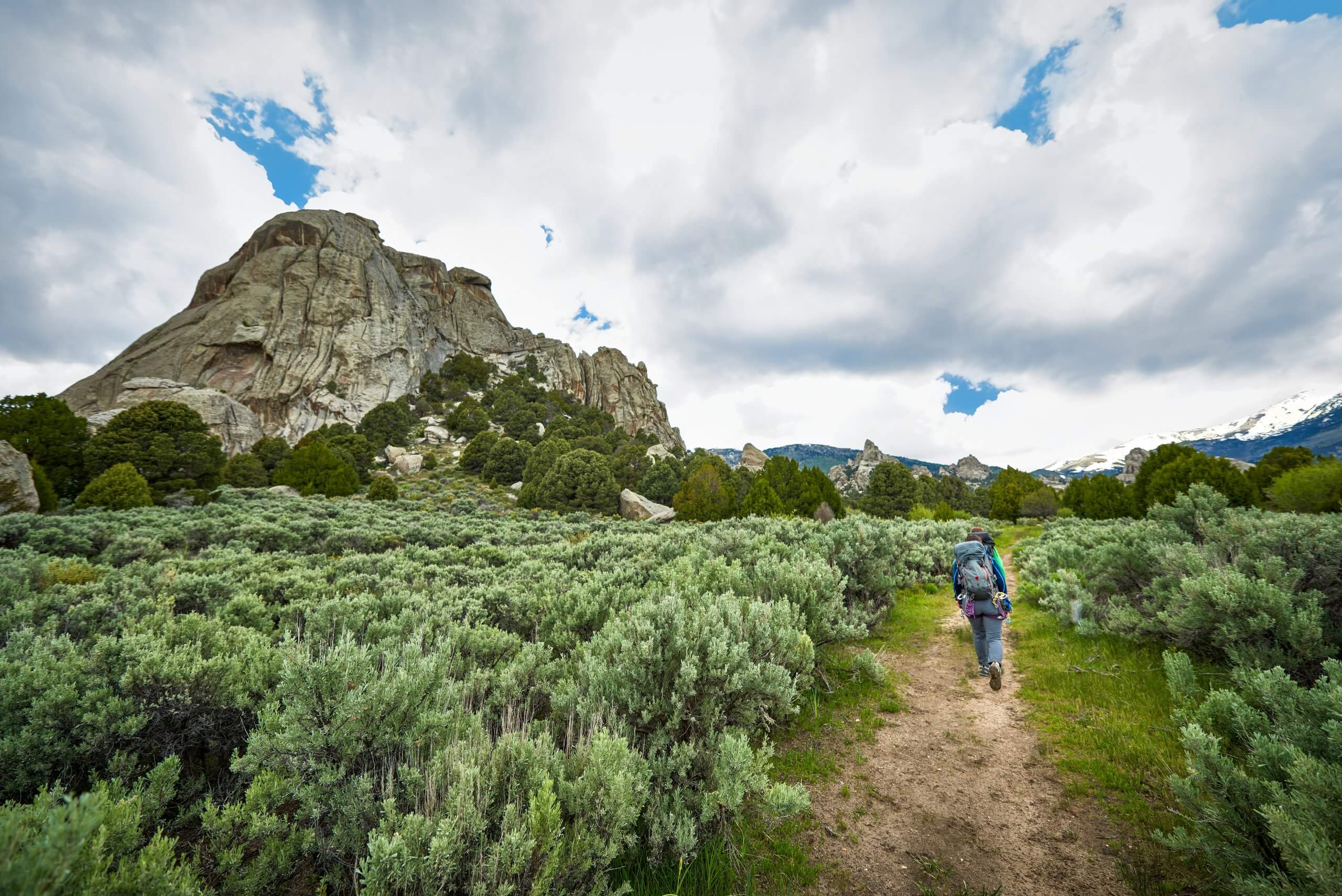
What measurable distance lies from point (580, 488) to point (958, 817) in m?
30.3

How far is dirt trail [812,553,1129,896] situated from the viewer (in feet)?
9.84

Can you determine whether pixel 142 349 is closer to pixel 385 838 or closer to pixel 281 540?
pixel 281 540

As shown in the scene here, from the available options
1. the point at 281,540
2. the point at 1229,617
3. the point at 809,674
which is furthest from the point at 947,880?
the point at 281,540

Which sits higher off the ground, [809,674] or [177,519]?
[177,519]

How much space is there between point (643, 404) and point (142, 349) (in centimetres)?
7551

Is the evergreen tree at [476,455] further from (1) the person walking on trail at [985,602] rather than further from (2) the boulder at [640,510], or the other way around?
(1) the person walking on trail at [985,602]

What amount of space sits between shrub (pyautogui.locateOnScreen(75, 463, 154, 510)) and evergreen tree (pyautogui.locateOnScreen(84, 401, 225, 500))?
664 centimetres

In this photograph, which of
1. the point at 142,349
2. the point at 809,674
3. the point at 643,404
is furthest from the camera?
the point at 643,404

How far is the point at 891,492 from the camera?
43000mm

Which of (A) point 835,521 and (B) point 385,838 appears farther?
(A) point 835,521

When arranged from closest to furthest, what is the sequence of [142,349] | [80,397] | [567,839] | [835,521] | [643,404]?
1. [567,839]
2. [835,521]
3. [80,397]
4. [142,349]
5. [643,404]

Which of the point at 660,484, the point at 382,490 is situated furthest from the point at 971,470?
the point at 382,490

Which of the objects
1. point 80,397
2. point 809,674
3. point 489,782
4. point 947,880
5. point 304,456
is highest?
point 80,397

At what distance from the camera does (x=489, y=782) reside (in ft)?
8.00
